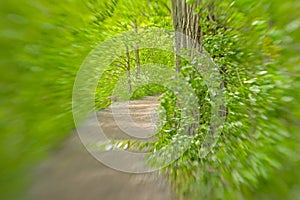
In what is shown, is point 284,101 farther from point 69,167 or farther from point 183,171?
point 69,167

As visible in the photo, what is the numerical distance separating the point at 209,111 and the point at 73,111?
136 cm

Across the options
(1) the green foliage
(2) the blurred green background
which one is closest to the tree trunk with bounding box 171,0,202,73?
(1) the green foliage

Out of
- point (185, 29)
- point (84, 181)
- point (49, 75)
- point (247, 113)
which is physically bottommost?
point (84, 181)

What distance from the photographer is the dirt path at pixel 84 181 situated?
1.25 metres

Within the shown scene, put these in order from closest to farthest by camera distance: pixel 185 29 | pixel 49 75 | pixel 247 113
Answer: pixel 49 75, pixel 247 113, pixel 185 29

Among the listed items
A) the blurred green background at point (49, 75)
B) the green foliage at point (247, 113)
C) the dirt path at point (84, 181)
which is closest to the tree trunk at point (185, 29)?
the green foliage at point (247, 113)

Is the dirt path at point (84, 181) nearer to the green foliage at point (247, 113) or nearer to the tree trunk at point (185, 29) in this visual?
the green foliage at point (247, 113)

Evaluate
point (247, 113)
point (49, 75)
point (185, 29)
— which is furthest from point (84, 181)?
point (185, 29)

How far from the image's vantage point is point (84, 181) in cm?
158

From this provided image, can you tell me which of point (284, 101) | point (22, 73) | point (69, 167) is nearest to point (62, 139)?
point (69, 167)

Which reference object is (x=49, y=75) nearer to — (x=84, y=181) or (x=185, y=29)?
(x=84, y=181)

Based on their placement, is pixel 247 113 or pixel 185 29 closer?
pixel 247 113

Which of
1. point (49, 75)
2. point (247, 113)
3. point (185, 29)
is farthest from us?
point (185, 29)

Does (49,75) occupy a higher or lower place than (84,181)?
higher
